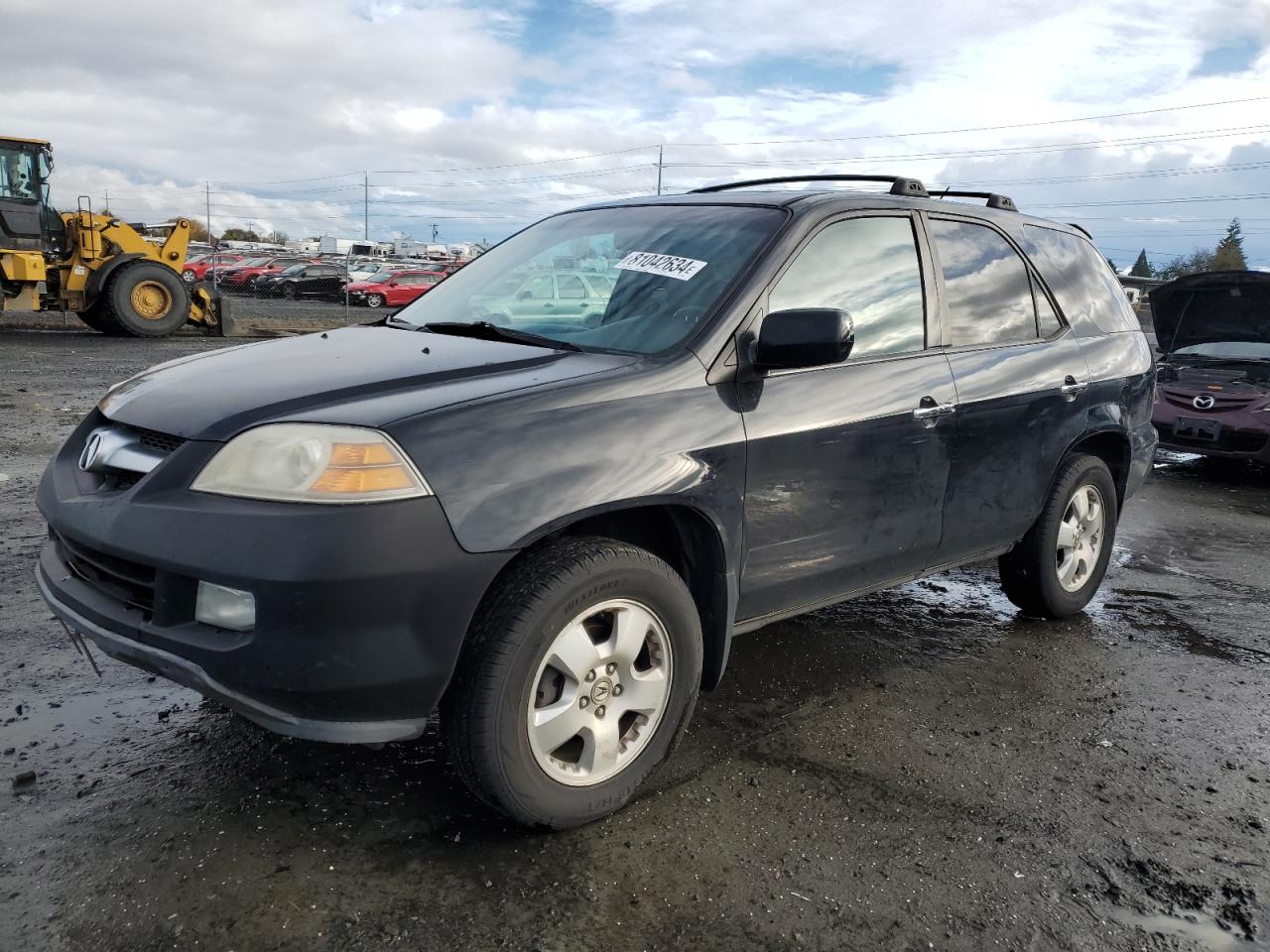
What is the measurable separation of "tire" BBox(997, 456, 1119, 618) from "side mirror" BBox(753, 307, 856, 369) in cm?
188

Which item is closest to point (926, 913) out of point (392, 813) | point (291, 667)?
point (392, 813)

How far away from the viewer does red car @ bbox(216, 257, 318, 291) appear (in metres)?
36.9

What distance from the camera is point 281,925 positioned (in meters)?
2.29

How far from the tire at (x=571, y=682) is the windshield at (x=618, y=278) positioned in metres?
0.75

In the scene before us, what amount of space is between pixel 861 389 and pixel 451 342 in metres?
1.33

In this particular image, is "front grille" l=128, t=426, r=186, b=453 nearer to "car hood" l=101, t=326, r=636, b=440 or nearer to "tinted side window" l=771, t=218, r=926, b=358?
"car hood" l=101, t=326, r=636, b=440

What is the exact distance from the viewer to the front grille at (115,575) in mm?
2451

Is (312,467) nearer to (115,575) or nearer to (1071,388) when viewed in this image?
(115,575)

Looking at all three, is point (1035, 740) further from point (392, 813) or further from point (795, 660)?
point (392, 813)

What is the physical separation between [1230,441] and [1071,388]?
5.61 m

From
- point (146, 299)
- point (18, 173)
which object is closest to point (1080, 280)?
point (18, 173)

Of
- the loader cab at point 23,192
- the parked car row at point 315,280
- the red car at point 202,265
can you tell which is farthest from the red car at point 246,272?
the loader cab at point 23,192

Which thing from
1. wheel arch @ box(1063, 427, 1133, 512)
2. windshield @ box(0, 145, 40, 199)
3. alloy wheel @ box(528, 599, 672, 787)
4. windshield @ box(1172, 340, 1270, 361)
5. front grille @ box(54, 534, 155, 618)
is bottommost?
alloy wheel @ box(528, 599, 672, 787)

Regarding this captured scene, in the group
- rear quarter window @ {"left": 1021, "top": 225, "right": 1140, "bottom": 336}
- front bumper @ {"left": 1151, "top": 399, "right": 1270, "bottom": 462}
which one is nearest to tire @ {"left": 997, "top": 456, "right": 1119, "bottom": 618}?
rear quarter window @ {"left": 1021, "top": 225, "right": 1140, "bottom": 336}
